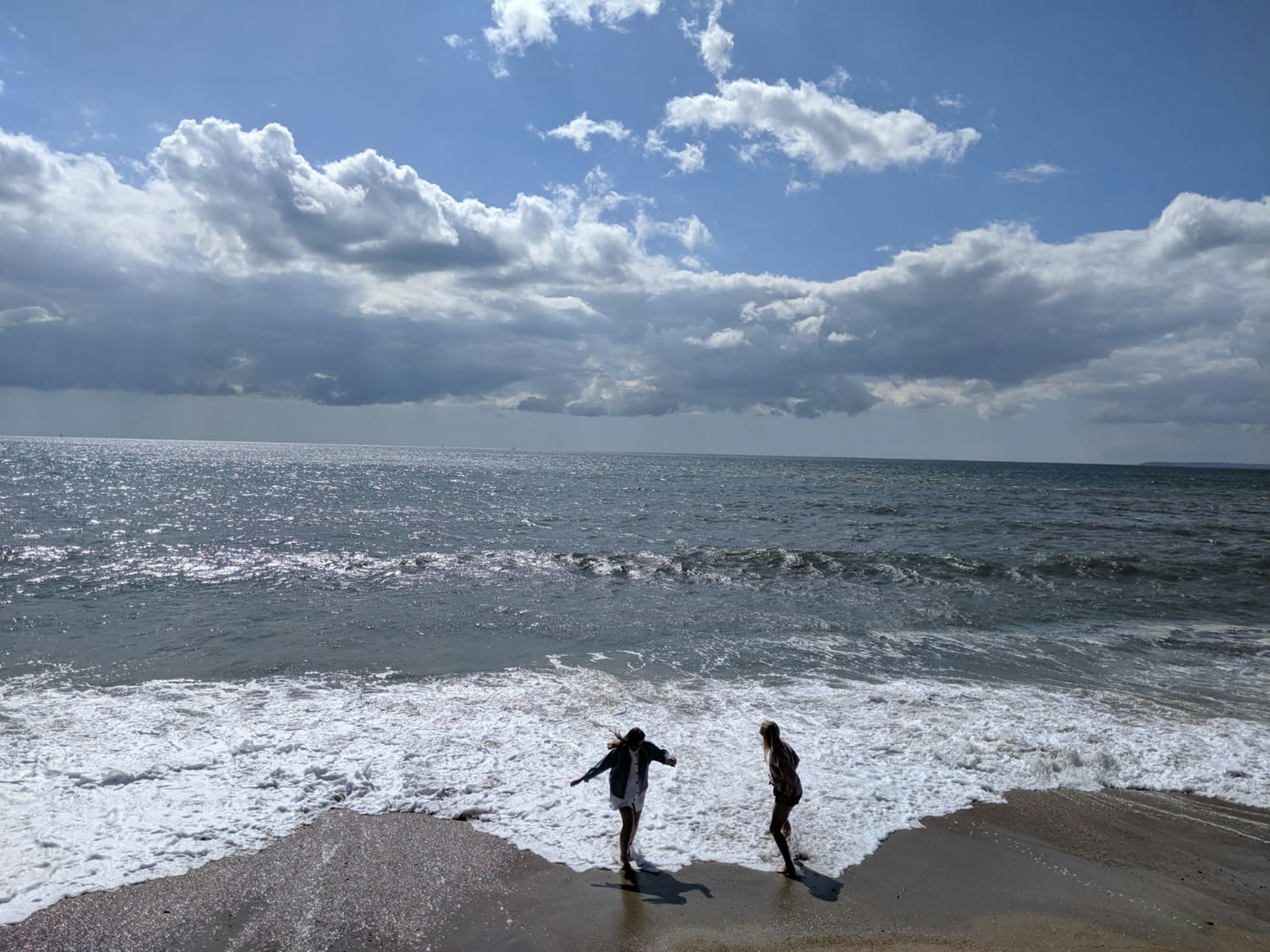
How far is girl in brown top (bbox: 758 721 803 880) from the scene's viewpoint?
757cm

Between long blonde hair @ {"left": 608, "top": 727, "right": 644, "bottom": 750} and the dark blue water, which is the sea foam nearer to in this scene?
long blonde hair @ {"left": 608, "top": 727, "right": 644, "bottom": 750}

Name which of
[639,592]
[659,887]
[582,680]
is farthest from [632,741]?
[639,592]

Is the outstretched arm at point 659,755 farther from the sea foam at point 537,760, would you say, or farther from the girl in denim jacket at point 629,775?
the sea foam at point 537,760

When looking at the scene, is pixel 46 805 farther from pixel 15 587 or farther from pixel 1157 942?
pixel 15 587

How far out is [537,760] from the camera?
10109 millimetres

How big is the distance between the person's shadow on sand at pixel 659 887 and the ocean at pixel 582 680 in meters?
0.50

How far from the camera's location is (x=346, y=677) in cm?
1376

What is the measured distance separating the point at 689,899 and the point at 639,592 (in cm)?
1559

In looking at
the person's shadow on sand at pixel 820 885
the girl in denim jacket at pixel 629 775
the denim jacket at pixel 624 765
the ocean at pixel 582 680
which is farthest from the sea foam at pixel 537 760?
the denim jacket at pixel 624 765

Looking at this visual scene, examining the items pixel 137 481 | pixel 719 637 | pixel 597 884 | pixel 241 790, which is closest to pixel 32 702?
pixel 241 790

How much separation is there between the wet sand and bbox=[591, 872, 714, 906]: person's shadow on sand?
0.06 ft

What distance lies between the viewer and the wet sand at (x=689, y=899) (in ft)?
20.9

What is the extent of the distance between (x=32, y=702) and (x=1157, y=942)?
1500 centimetres

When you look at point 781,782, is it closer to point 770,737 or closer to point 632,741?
point 770,737
